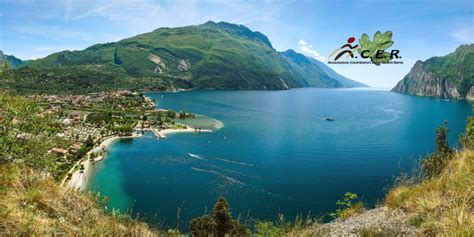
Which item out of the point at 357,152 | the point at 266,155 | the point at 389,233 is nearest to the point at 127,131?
the point at 266,155

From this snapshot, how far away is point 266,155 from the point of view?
296ft

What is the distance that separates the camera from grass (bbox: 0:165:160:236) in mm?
6134

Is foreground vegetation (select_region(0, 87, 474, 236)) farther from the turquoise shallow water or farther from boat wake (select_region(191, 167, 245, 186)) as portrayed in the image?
boat wake (select_region(191, 167, 245, 186))

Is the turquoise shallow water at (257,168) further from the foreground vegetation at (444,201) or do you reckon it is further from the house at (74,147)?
the foreground vegetation at (444,201)

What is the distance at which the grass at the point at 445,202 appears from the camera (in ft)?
20.6

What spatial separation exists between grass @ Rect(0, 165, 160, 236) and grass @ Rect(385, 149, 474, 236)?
613cm

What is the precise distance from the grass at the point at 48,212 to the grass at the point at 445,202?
613 centimetres

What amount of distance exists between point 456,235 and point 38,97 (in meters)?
12.1

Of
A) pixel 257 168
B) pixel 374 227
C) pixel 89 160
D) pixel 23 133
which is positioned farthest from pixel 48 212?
pixel 89 160

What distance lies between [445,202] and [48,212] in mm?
9401

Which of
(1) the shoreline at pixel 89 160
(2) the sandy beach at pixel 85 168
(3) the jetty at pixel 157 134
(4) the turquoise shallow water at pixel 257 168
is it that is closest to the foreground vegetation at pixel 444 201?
(4) the turquoise shallow water at pixel 257 168

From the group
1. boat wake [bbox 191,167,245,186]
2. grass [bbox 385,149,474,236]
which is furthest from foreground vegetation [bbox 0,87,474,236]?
boat wake [bbox 191,167,245,186]

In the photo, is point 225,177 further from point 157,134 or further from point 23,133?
point 23,133

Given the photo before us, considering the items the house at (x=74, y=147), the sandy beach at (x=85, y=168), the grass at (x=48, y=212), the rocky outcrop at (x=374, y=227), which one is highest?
the grass at (x=48, y=212)
